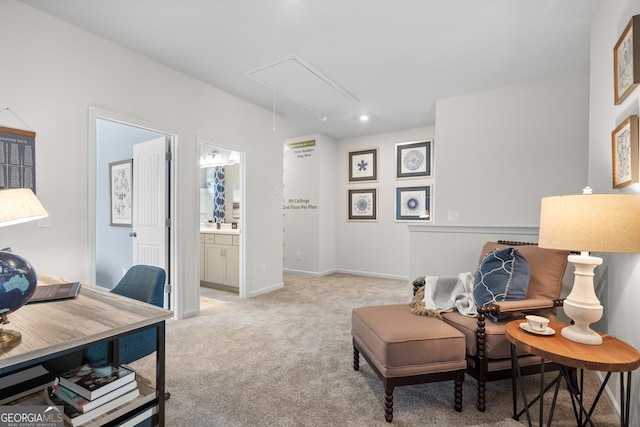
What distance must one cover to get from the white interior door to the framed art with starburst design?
339 centimetres

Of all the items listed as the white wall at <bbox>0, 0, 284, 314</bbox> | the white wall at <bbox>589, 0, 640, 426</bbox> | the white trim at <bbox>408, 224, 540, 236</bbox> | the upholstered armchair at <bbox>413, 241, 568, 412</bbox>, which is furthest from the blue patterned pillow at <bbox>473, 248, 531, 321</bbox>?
the white wall at <bbox>0, 0, 284, 314</bbox>

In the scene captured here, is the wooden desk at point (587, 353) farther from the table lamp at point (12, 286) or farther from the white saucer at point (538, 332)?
the table lamp at point (12, 286)

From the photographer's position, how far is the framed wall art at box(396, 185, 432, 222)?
196 inches

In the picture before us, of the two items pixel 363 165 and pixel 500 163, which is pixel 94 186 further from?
pixel 363 165

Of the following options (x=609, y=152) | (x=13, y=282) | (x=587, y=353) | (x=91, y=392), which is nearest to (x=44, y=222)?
(x=13, y=282)

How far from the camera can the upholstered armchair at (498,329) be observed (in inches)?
68.1

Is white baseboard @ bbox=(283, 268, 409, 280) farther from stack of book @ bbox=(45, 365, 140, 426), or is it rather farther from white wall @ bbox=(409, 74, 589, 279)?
stack of book @ bbox=(45, 365, 140, 426)

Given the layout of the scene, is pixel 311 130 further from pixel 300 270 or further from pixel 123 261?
pixel 123 261

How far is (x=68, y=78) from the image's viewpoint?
2326 millimetres

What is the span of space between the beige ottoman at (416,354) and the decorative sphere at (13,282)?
1.57 m

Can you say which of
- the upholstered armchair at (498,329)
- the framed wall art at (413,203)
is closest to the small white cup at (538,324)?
the upholstered armchair at (498,329)

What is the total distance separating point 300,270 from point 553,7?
4.80 metres

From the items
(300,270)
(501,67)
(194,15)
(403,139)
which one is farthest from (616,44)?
(300,270)

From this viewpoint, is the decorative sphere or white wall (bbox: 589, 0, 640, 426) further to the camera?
white wall (bbox: 589, 0, 640, 426)
